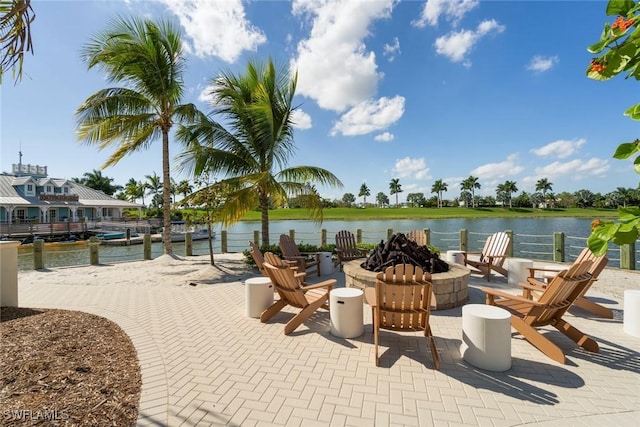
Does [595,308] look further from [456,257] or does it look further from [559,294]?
[456,257]

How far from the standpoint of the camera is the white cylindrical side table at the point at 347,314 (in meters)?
4.00

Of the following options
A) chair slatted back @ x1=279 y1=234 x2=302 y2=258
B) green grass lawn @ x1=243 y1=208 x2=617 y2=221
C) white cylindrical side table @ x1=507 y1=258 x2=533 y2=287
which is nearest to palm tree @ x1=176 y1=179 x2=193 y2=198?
chair slatted back @ x1=279 y1=234 x2=302 y2=258

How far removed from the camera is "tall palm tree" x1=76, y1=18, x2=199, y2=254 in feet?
30.7

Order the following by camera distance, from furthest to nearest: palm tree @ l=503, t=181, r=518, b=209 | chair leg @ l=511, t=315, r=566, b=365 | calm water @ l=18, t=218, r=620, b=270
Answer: palm tree @ l=503, t=181, r=518, b=209 < calm water @ l=18, t=218, r=620, b=270 < chair leg @ l=511, t=315, r=566, b=365

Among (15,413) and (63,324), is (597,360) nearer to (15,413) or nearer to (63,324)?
(15,413)

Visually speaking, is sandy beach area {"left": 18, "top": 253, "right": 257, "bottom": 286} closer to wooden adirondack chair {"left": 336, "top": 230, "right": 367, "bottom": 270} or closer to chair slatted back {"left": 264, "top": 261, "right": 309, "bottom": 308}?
wooden adirondack chair {"left": 336, "top": 230, "right": 367, "bottom": 270}

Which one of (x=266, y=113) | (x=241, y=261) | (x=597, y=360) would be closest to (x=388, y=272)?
(x=597, y=360)

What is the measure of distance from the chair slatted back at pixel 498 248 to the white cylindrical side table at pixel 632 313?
10.2 feet

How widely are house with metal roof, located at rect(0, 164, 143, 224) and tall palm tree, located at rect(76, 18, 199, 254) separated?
25.5 metres

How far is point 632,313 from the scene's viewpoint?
400cm

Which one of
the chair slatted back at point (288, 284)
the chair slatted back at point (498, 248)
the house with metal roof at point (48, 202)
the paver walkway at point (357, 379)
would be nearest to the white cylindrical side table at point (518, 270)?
the chair slatted back at point (498, 248)

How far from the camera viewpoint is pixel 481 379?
2.97m

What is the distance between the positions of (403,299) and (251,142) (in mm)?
8314

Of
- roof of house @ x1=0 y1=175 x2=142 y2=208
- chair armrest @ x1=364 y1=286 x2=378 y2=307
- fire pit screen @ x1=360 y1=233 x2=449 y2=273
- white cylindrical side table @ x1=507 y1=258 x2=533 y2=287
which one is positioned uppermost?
roof of house @ x1=0 y1=175 x2=142 y2=208
